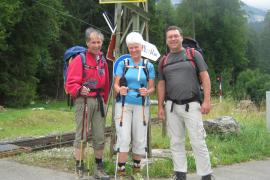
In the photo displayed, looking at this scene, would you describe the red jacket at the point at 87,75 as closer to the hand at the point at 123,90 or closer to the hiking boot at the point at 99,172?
the hand at the point at 123,90

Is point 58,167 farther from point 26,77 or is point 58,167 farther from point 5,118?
point 26,77

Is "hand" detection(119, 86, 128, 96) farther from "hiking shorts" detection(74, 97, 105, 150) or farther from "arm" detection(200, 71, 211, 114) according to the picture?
"arm" detection(200, 71, 211, 114)

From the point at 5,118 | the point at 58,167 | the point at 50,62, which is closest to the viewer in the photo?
the point at 58,167

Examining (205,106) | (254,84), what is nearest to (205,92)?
(205,106)

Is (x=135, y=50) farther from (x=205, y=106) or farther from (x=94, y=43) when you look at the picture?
(x=205, y=106)

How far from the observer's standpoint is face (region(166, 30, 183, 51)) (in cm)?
580

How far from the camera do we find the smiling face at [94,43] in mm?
6062

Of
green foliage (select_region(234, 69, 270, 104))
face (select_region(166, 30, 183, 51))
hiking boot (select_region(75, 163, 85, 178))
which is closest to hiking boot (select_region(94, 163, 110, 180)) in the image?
hiking boot (select_region(75, 163, 85, 178))

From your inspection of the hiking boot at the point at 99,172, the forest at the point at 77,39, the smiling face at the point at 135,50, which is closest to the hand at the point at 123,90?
the smiling face at the point at 135,50

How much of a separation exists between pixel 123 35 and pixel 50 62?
104 feet

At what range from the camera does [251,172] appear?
7.18 metres

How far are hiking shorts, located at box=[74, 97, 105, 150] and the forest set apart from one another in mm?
14755

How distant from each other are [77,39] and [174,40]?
124 feet

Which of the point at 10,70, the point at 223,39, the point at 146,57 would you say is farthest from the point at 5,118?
the point at 223,39
